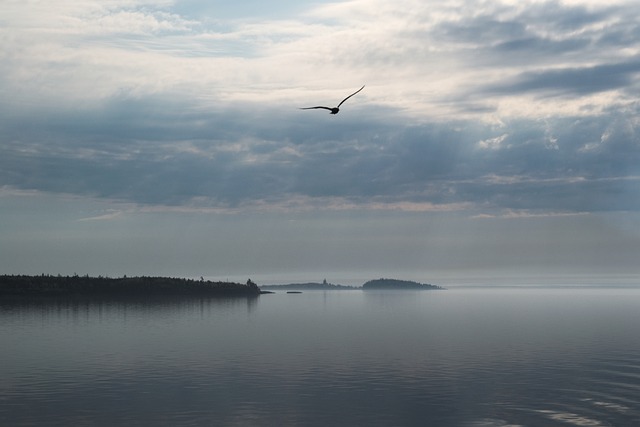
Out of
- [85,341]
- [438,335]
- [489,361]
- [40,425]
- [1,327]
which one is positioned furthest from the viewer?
[1,327]

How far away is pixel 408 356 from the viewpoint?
118625 mm

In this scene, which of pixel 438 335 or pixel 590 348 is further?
pixel 438 335

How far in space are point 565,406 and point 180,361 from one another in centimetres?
6043

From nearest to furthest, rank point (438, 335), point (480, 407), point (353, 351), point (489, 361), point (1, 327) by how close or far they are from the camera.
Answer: point (480, 407) → point (489, 361) → point (353, 351) → point (438, 335) → point (1, 327)

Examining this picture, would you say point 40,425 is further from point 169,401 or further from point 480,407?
point 480,407

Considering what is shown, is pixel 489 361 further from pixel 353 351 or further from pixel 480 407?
pixel 480 407

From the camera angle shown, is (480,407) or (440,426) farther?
(480,407)

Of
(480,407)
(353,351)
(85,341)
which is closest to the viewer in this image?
(480,407)

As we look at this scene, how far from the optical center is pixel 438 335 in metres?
163

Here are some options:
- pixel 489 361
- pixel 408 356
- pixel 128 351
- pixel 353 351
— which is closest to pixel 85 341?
pixel 128 351

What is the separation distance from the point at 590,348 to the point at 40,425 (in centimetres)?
10029

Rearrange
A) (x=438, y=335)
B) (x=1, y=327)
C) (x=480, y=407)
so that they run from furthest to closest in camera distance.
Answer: (x=1, y=327) → (x=438, y=335) → (x=480, y=407)

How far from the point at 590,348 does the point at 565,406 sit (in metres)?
61.1

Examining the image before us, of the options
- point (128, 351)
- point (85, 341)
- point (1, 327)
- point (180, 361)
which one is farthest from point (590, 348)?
point (1, 327)
